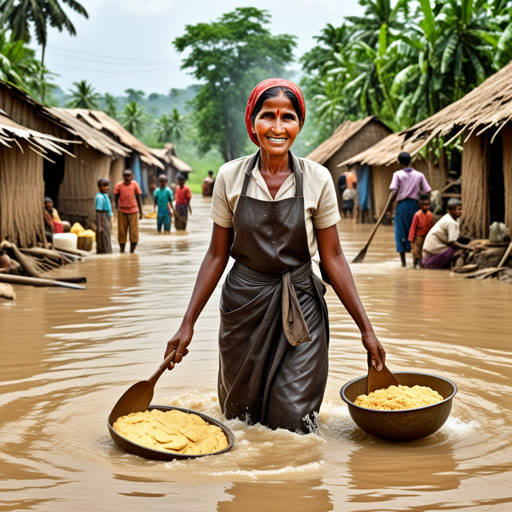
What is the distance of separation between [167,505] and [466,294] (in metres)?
6.79

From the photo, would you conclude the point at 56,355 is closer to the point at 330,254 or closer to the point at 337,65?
the point at 330,254

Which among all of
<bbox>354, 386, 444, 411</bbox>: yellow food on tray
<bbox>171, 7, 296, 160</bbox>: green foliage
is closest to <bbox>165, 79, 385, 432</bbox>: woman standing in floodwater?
<bbox>354, 386, 444, 411</bbox>: yellow food on tray

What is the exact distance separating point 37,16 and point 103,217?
33.2 meters

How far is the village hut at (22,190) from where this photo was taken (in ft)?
37.8

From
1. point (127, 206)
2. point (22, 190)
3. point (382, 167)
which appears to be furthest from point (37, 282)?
point (382, 167)

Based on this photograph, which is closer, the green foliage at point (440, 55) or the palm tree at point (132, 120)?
the green foliage at point (440, 55)

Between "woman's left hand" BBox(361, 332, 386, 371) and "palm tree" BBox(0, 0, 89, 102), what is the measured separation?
138ft

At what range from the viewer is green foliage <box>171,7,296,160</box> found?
195 ft

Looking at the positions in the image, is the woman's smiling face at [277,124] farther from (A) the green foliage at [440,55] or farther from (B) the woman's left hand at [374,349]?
(A) the green foliage at [440,55]

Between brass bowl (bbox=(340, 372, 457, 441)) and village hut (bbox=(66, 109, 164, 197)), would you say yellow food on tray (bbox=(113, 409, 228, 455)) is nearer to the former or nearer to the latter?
brass bowl (bbox=(340, 372, 457, 441))

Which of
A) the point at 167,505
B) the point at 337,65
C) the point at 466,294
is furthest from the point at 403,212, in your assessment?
the point at 337,65

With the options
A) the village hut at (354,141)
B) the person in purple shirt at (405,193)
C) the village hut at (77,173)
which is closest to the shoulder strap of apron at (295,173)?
the person in purple shirt at (405,193)

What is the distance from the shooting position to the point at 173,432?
3.79m

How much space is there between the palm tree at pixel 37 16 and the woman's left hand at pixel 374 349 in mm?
42018
